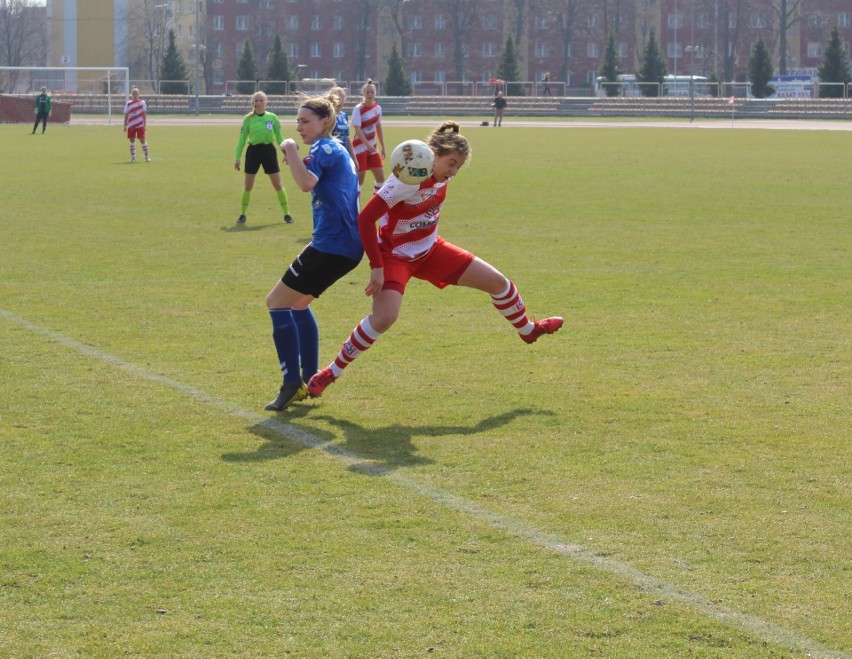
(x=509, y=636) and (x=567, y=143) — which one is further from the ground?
(x=567, y=143)

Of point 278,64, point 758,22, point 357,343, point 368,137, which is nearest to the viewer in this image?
point 357,343

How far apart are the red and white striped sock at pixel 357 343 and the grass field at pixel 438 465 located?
0.76ft

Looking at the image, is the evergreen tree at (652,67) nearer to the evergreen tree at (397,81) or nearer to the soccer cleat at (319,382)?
the evergreen tree at (397,81)

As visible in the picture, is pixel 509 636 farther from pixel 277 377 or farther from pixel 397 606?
pixel 277 377

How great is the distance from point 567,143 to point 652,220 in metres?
23.9

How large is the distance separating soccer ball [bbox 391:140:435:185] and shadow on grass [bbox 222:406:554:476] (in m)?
1.42

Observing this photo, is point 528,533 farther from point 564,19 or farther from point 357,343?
point 564,19

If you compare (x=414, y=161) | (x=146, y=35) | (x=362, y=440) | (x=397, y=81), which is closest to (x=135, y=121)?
(x=414, y=161)

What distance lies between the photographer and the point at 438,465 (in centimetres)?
638

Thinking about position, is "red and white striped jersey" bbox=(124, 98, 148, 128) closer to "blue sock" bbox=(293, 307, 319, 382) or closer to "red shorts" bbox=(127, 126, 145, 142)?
"red shorts" bbox=(127, 126, 145, 142)

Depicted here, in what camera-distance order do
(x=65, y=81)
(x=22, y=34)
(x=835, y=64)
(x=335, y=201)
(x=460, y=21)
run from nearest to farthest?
(x=335, y=201) → (x=65, y=81) → (x=835, y=64) → (x=460, y=21) → (x=22, y=34)

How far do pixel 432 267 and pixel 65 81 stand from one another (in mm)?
68200

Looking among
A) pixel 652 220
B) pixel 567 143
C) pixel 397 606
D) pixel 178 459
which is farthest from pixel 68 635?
pixel 567 143

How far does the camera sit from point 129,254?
1438cm
